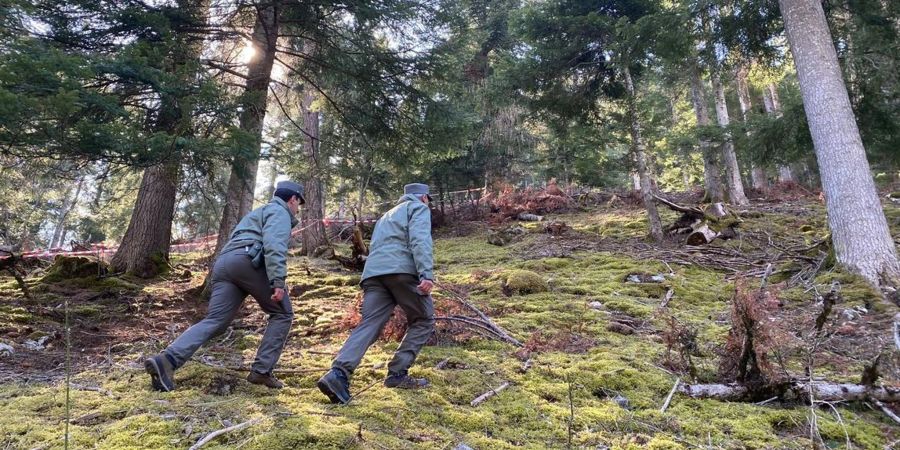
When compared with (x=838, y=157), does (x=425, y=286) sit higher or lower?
lower

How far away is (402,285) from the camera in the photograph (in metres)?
3.73

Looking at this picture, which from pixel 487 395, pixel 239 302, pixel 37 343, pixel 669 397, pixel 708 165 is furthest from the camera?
pixel 708 165

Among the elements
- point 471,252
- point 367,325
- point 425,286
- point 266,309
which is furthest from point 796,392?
point 471,252

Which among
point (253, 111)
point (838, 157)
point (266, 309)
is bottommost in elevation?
point (266, 309)

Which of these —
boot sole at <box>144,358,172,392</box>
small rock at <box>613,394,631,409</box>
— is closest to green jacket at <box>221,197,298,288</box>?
boot sole at <box>144,358,172,392</box>

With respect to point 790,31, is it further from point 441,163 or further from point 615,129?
point 441,163

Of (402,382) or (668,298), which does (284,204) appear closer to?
(402,382)

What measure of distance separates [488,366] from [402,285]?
1.15 m

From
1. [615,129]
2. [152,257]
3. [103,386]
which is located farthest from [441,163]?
[103,386]

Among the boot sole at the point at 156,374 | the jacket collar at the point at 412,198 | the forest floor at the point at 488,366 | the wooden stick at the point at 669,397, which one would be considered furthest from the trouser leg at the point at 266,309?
the wooden stick at the point at 669,397

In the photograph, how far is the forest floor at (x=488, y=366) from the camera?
2826 mm

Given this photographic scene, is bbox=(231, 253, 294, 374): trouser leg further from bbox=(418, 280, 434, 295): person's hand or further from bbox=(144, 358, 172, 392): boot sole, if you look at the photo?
bbox=(418, 280, 434, 295): person's hand

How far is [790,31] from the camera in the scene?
709cm

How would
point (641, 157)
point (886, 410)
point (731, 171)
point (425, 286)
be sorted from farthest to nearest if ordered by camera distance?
point (731, 171), point (641, 157), point (425, 286), point (886, 410)
